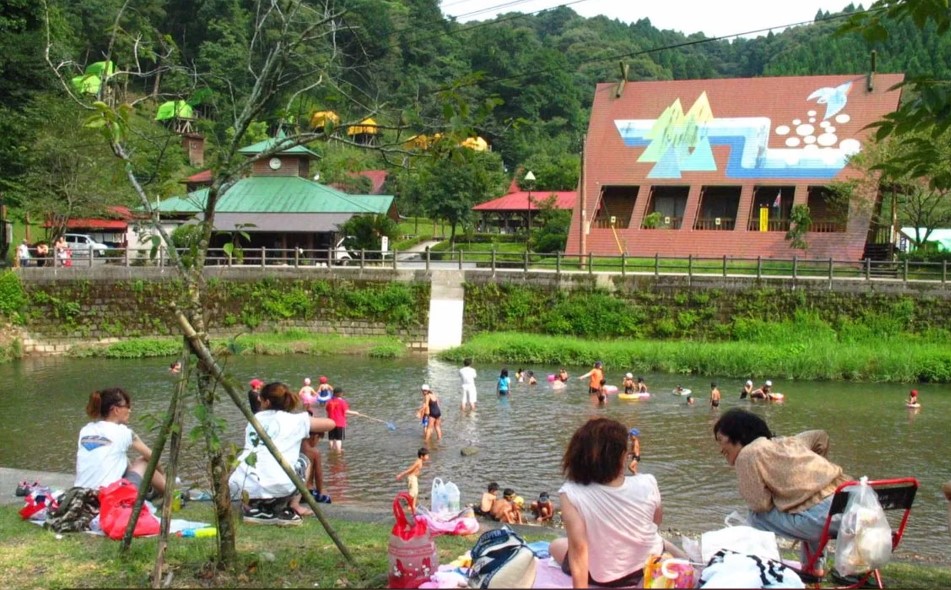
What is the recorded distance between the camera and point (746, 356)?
25656 millimetres

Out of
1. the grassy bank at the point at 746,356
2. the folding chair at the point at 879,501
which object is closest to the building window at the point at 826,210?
the grassy bank at the point at 746,356

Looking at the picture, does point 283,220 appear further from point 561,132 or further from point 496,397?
point 561,132

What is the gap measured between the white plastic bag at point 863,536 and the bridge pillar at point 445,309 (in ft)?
80.7

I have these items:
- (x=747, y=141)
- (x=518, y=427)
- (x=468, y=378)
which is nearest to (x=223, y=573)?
(x=518, y=427)

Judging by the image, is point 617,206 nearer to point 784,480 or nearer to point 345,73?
point 345,73

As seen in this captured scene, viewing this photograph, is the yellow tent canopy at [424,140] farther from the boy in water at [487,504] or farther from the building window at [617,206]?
the building window at [617,206]

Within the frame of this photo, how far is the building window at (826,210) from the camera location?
34.8 m

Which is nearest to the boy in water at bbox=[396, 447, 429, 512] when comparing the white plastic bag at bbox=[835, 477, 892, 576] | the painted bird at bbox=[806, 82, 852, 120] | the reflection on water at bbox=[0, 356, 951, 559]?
the reflection on water at bbox=[0, 356, 951, 559]

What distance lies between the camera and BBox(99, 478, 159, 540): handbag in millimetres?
7535

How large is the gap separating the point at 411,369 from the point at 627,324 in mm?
7725

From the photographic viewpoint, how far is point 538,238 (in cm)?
4609

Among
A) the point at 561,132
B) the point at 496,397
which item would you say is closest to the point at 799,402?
the point at 496,397

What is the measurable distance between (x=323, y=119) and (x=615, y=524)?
3.57 metres

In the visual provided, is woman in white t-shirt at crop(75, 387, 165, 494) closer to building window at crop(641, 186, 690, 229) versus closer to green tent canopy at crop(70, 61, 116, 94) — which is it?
green tent canopy at crop(70, 61, 116, 94)
